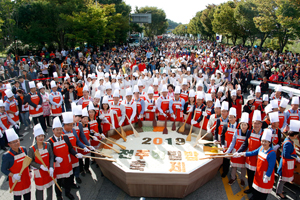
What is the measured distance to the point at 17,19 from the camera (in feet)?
86.5

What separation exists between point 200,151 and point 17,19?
96.0 feet

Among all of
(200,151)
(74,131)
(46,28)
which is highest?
(46,28)

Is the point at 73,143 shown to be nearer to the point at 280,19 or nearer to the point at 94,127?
the point at 94,127

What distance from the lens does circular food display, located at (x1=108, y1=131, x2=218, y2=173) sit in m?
4.92

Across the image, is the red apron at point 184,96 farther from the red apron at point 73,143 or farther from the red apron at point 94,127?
the red apron at point 73,143

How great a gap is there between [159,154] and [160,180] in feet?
3.45

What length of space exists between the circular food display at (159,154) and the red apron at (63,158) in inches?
41.8

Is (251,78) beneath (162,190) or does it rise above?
above

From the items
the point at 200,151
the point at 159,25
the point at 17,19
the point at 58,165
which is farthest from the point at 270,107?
the point at 159,25

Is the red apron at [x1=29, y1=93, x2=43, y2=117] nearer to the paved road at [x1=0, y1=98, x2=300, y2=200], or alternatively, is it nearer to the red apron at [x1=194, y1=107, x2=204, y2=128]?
the paved road at [x1=0, y1=98, x2=300, y2=200]

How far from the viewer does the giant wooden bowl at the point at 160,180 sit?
448 centimetres

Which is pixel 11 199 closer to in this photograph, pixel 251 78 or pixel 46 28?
pixel 251 78

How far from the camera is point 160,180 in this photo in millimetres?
4512

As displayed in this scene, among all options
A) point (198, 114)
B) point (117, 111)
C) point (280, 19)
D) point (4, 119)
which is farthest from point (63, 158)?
point (280, 19)
